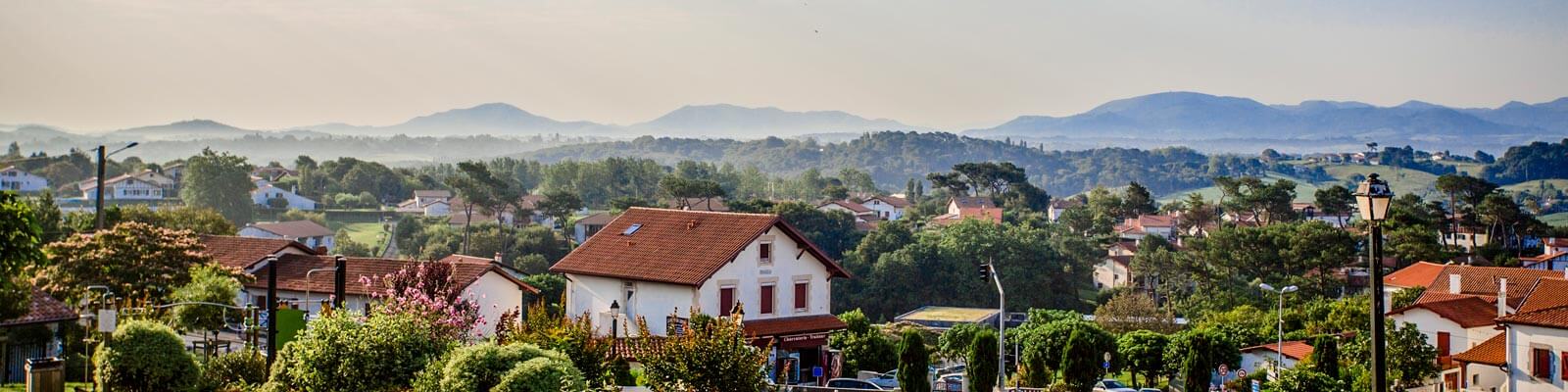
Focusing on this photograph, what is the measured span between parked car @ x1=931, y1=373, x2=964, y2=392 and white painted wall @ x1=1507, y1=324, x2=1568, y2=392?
14204 millimetres

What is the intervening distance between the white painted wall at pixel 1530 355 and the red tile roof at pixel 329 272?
2570 centimetres

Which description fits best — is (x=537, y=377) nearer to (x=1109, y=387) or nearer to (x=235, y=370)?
(x=235, y=370)

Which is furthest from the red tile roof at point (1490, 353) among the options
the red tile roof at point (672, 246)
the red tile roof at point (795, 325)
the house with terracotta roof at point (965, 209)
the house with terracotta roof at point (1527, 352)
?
the house with terracotta roof at point (965, 209)

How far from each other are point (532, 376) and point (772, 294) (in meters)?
21.5

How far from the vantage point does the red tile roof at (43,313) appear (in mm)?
30397

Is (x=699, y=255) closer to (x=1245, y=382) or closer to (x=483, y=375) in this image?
(x=1245, y=382)

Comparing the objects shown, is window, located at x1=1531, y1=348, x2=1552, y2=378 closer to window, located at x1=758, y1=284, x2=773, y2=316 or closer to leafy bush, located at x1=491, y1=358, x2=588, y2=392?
window, located at x1=758, y1=284, x2=773, y2=316

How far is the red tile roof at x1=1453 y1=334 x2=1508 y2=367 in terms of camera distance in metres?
37.9

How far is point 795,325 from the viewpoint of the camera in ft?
125

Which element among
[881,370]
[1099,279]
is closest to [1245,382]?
[881,370]

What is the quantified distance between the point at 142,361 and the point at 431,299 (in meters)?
7.47

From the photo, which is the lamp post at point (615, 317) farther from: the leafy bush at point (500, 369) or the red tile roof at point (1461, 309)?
the red tile roof at point (1461, 309)

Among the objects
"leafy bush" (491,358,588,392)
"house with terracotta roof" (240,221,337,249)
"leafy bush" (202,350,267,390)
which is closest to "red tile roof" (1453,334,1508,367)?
"leafy bush" (491,358,588,392)

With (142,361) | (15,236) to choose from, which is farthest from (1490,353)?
(15,236)
